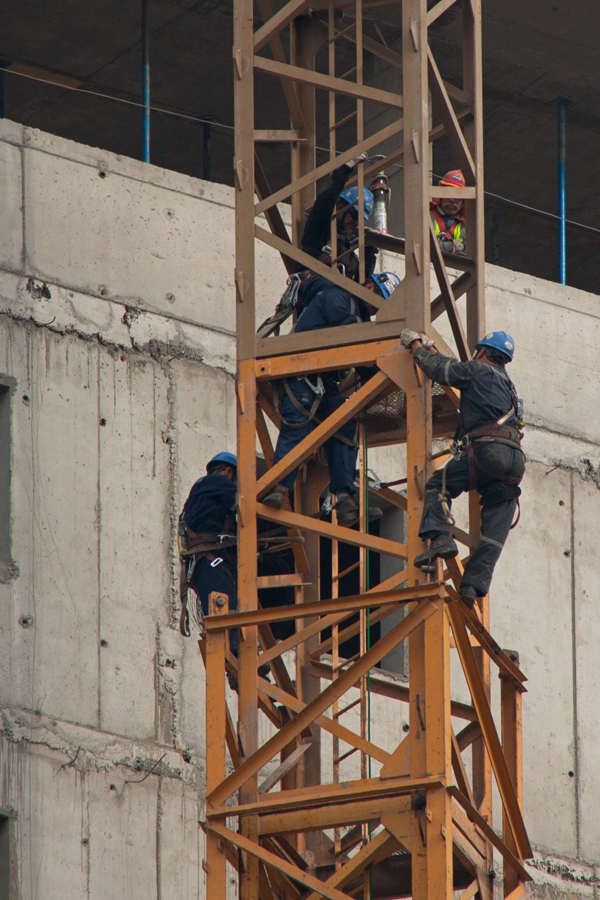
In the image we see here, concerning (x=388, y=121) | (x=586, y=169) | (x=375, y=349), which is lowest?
(x=375, y=349)

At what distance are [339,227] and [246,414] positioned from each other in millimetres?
1882

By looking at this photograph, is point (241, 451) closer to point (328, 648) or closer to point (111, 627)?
point (328, 648)

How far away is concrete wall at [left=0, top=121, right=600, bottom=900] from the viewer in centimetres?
1562

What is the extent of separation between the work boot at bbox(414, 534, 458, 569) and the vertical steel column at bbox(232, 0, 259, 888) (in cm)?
130

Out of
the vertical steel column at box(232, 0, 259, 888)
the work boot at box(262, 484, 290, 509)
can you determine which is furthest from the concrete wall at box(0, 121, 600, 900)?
the work boot at box(262, 484, 290, 509)

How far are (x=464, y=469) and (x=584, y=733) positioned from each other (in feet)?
22.3

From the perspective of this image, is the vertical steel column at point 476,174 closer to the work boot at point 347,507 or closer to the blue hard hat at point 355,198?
the blue hard hat at point 355,198

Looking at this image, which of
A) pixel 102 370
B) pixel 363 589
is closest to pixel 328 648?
pixel 363 589

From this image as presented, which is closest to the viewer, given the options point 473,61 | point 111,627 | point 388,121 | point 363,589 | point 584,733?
point 363,589

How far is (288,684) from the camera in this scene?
1384 cm

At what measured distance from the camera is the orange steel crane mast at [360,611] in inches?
472

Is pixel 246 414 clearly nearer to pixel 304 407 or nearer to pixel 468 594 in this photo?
pixel 304 407

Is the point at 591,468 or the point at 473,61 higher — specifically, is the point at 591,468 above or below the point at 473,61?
below

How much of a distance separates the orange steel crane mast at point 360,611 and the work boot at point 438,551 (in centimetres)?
14
